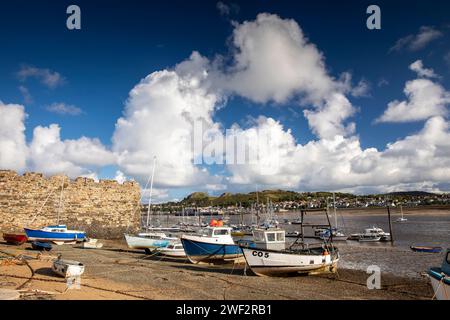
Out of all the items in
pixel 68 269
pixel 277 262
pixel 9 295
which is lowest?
pixel 277 262

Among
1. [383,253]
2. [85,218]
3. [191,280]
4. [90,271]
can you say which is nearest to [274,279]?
[191,280]

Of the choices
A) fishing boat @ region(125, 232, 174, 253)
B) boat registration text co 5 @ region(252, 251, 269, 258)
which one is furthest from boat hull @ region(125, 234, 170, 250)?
boat registration text co 5 @ region(252, 251, 269, 258)

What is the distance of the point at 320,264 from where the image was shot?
70.2 ft

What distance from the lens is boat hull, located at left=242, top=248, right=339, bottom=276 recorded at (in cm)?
2017

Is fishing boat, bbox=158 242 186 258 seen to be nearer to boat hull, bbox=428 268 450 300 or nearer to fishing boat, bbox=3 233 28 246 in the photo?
fishing boat, bbox=3 233 28 246

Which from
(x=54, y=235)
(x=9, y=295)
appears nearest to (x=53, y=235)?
(x=54, y=235)

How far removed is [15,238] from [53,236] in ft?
13.3

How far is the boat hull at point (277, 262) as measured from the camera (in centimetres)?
2017

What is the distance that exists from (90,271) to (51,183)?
2124 cm

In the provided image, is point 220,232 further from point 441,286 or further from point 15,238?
point 15,238

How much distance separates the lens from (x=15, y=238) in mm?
29469

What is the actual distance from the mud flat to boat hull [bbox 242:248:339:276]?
21.5 inches

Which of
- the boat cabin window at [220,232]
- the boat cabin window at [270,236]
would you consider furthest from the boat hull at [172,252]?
the boat cabin window at [270,236]
